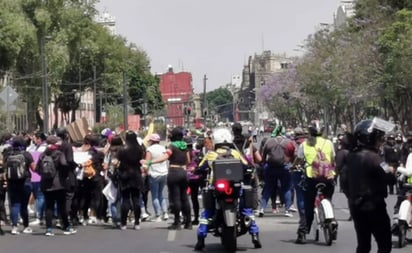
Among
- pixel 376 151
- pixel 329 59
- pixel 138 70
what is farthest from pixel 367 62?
pixel 138 70

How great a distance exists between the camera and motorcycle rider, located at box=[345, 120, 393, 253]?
35.5 feet

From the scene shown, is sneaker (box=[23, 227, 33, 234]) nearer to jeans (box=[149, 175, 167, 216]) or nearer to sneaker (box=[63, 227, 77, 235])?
sneaker (box=[63, 227, 77, 235])

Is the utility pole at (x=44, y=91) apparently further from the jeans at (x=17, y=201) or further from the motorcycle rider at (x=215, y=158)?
the motorcycle rider at (x=215, y=158)

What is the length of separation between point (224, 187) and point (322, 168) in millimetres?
1779

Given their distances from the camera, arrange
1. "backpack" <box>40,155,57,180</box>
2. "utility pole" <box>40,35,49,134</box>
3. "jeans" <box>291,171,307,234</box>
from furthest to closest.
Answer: "utility pole" <box>40,35,49,134</box> < "backpack" <box>40,155,57,180</box> < "jeans" <box>291,171,307,234</box>

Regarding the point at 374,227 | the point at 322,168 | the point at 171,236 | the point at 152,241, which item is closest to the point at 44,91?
the point at 171,236

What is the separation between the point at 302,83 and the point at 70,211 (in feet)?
212

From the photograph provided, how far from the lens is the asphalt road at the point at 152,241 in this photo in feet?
50.9

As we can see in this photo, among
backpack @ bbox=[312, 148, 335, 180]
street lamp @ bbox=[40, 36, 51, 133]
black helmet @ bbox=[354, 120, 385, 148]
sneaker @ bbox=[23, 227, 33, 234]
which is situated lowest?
sneaker @ bbox=[23, 227, 33, 234]

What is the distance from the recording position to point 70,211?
63.2 ft

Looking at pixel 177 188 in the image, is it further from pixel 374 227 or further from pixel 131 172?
pixel 374 227

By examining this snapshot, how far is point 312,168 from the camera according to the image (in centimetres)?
1558

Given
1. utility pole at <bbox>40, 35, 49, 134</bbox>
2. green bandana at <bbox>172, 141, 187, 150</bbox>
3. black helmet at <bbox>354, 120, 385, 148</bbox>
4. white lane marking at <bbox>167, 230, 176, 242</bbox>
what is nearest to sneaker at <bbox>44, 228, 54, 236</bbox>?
white lane marking at <bbox>167, 230, 176, 242</bbox>

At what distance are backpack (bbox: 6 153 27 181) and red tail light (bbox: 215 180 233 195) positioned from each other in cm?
476
